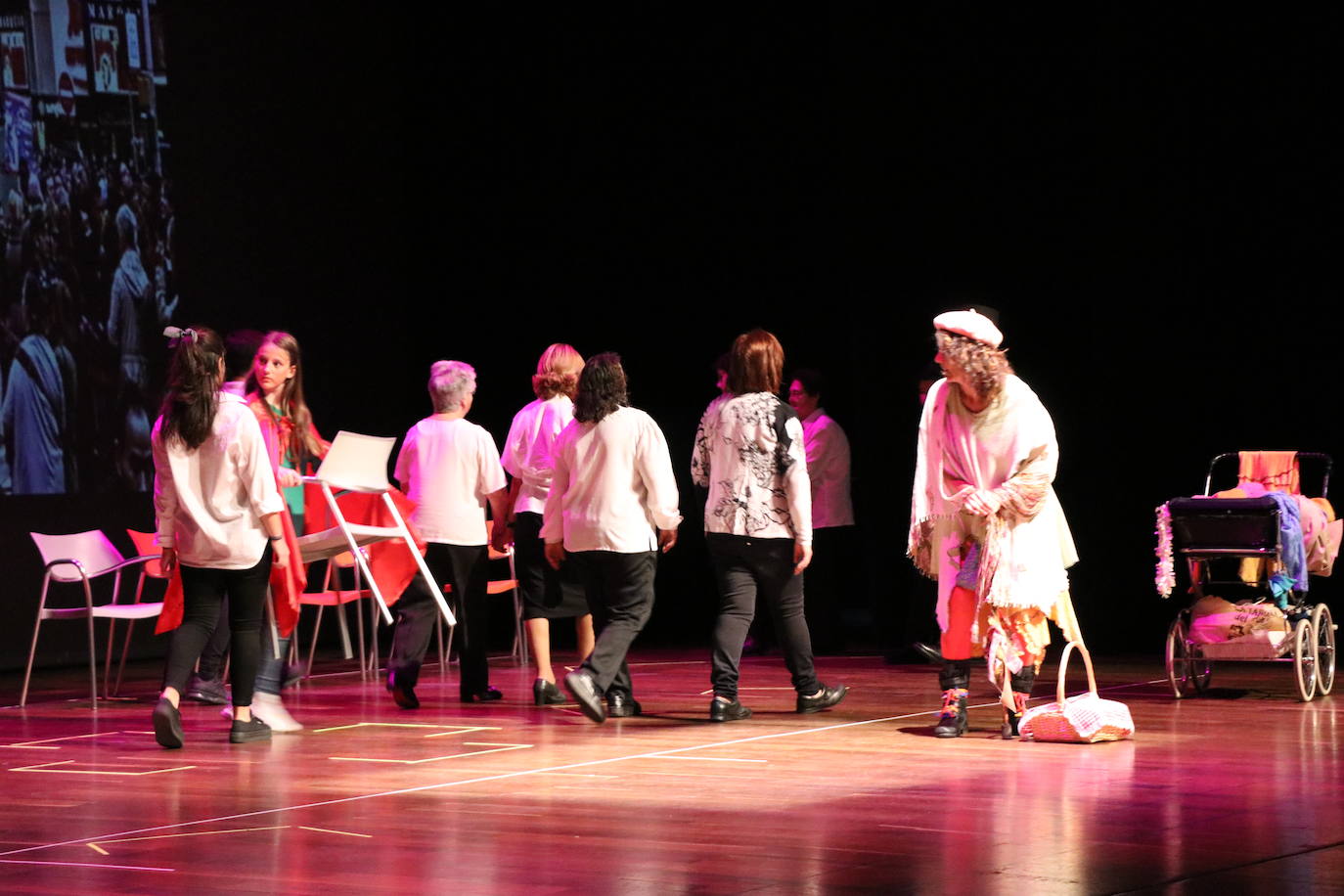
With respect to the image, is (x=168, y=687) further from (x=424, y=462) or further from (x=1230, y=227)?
(x=1230, y=227)

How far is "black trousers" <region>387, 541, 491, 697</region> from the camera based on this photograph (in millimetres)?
7477

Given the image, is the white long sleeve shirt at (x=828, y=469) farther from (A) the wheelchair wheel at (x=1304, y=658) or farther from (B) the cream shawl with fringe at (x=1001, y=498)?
(B) the cream shawl with fringe at (x=1001, y=498)

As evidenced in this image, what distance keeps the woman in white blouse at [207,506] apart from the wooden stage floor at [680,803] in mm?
368

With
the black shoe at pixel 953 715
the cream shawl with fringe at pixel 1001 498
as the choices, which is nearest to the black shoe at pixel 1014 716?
the black shoe at pixel 953 715

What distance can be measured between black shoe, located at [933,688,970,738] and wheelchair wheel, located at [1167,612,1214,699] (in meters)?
1.31

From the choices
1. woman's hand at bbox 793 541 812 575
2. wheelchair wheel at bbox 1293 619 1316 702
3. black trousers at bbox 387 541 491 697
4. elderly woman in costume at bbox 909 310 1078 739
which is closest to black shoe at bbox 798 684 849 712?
woman's hand at bbox 793 541 812 575

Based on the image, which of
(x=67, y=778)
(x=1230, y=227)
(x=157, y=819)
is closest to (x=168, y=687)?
(x=67, y=778)

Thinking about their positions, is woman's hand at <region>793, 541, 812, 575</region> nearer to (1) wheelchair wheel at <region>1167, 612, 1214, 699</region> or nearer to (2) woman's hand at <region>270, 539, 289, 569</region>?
(1) wheelchair wheel at <region>1167, 612, 1214, 699</region>

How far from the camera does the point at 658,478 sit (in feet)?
22.3

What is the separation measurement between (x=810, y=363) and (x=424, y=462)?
13.5 ft

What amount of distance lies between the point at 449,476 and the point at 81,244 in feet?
11.7

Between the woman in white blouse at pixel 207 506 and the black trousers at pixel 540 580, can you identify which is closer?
the woman in white blouse at pixel 207 506

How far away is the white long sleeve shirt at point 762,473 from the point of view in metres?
6.69

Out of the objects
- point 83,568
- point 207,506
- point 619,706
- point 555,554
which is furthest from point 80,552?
point 619,706
